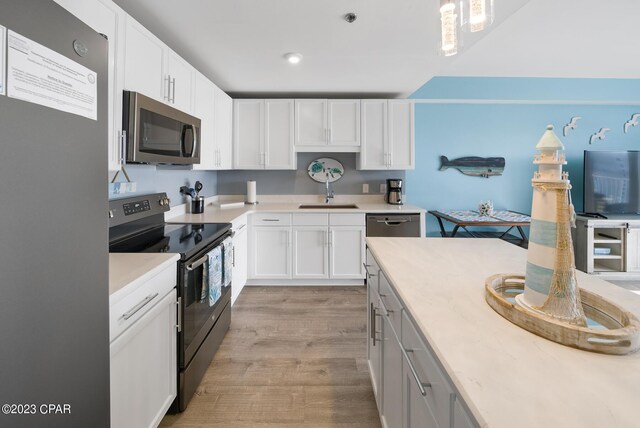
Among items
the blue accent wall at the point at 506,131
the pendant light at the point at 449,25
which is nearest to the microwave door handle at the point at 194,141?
the pendant light at the point at 449,25

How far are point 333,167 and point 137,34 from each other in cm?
278

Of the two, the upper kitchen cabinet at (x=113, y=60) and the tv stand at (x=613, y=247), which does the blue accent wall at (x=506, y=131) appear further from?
the upper kitchen cabinet at (x=113, y=60)

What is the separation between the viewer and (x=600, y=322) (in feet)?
2.76

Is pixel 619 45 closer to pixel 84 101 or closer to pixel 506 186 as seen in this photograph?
pixel 506 186

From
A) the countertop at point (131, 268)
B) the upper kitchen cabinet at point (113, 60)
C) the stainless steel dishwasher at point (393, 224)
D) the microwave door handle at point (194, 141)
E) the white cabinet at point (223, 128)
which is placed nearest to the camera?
the countertop at point (131, 268)

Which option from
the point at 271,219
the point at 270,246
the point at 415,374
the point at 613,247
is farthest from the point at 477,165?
the point at 415,374

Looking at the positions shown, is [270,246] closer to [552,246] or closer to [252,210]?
[252,210]

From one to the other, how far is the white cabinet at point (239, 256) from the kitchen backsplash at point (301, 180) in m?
0.96

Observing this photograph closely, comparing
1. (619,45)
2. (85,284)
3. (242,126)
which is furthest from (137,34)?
(619,45)

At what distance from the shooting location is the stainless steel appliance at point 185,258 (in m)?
1.68

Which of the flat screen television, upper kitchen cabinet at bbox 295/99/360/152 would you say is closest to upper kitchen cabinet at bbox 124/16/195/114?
upper kitchen cabinet at bbox 295/99/360/152

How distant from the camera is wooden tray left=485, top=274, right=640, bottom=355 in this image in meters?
0.67

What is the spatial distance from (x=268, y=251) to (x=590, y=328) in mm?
3162

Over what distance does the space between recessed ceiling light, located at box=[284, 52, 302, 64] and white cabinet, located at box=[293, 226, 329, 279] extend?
1.70 metres
